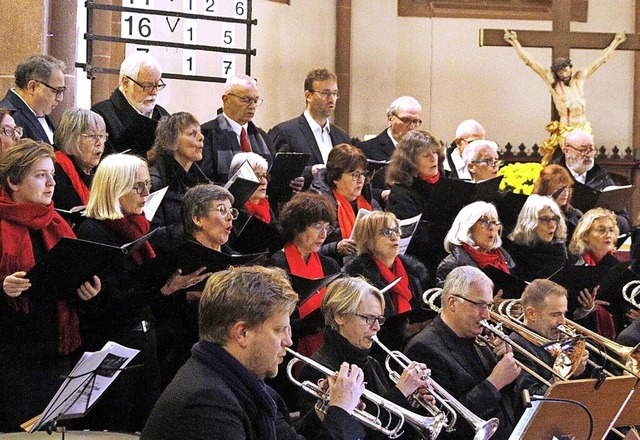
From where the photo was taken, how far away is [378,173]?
7895 mm

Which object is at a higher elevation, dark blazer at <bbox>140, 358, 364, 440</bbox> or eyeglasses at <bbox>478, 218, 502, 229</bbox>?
eyeglasses at <bbox>478, 218, 502, 229</bbox>

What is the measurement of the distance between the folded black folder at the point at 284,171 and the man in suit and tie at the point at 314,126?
3.63 ft

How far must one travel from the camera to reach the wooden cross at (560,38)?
38.4ft

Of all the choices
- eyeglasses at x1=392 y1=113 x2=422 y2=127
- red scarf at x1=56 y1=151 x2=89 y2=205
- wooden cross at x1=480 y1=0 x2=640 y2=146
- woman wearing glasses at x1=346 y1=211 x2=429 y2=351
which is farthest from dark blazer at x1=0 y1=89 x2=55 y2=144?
wooden cross at x1=480 y1=0 x2=640 y2=146

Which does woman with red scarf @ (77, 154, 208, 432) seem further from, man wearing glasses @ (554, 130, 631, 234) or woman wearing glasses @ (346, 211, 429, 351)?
man wearing glasses @ (554, 130, 631, 234)

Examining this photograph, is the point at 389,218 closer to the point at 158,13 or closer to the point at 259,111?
the point at 158,13

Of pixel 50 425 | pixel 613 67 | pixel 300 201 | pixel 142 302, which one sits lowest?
pixel 50 425

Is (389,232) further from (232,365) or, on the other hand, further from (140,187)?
(232,365)

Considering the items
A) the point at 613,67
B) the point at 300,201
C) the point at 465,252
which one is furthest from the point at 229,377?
the point at 613,67

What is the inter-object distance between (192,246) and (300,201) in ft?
3.82

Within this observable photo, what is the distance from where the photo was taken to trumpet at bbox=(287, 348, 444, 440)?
465 centimetres

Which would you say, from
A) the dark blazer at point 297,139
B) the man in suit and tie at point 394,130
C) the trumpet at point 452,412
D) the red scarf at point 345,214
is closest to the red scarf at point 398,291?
the red scarf at point 345,214

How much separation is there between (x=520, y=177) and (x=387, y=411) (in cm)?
522

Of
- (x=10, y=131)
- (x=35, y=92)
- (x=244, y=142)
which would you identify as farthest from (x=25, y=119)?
(x=244, y=142)
